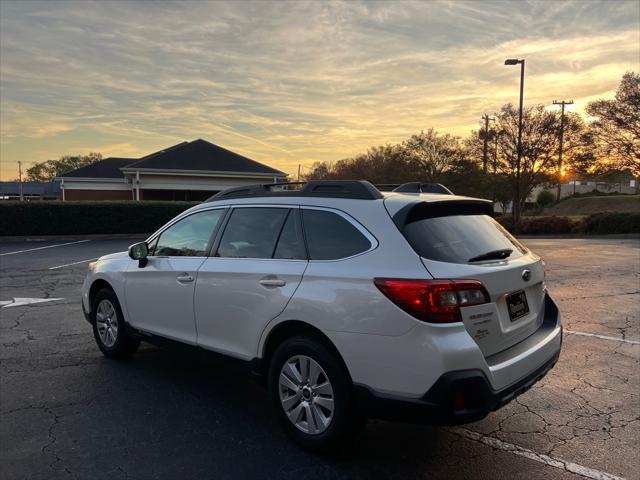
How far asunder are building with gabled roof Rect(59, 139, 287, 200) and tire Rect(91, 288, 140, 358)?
82.5ft

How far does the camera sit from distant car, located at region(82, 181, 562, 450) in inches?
113

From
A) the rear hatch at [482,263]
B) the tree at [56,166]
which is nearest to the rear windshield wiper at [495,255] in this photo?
the rear hatch at [482,263]

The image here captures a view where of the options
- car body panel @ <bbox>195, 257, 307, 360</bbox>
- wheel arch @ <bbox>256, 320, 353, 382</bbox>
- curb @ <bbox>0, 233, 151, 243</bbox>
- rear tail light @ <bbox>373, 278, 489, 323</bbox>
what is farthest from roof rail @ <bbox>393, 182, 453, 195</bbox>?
curb @ <bbox>0, 233, 151, 243</bbox>

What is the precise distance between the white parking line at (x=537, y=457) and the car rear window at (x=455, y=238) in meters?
1.32

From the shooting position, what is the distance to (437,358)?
279 cm

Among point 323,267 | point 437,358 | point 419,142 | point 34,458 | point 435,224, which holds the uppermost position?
point 419,142

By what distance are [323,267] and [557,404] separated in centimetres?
246

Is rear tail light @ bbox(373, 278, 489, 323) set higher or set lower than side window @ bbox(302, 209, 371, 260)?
lower

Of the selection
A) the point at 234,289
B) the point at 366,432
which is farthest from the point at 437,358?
the point at 234,289

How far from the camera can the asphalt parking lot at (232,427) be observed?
3.22 metres

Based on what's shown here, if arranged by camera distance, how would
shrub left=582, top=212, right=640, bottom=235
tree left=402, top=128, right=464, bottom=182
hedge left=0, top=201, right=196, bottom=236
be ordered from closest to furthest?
hedge left=0, top=201, right=196, bottom=236, shrub left=582, top=212, right=640, bottom=235, tree left=402, top=128, right=464, bottom=182

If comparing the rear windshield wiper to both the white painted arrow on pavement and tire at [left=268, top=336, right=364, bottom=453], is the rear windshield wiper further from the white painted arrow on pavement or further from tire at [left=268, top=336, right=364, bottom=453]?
the white painted arrow on pavement

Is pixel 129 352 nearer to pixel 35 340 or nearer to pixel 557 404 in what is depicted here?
pixel 35 340

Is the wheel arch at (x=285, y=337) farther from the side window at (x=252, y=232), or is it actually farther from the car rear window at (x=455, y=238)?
the car rear window at (x=455, y=238)
